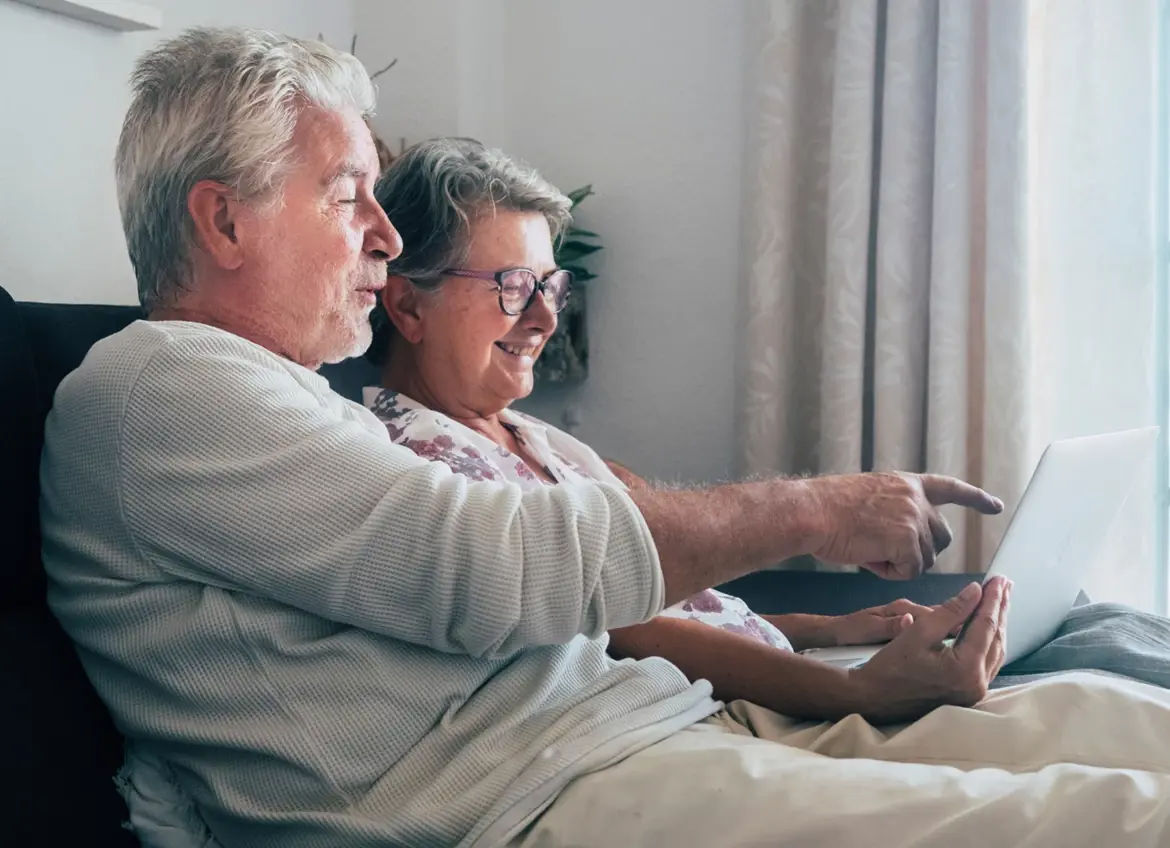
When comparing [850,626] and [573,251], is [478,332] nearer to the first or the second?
[850,626]

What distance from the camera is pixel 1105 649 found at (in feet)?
4.90

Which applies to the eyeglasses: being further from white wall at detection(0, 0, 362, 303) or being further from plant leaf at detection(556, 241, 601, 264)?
plant leaf at detection(556, 241, 601, 264)

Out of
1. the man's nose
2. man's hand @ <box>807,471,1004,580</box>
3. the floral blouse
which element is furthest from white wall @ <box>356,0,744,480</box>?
man's hand @ <box>807,471,1004,580</box>

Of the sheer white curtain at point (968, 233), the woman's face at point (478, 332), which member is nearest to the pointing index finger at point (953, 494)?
the woman's face at point (478, 332)

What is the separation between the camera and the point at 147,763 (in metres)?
1.15

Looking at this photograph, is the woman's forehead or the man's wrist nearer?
the man's wrist

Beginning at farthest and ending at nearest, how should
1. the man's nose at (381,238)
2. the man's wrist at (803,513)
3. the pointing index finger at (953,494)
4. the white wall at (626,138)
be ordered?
1. the white wall at (626,138)
2. the man's nose at (381,238)
3. the pointing index finger at (953,494)
4. the man's wrist at (803,513)

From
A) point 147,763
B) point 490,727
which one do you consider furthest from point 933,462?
point 147,763

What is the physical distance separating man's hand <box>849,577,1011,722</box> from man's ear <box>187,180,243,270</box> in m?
0.81

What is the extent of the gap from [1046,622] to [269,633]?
3.36 ft

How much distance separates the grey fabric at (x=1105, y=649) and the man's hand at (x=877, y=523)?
1.38 ft

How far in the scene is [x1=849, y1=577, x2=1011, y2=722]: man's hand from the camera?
126 centimetres

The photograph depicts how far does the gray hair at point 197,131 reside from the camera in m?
1.26

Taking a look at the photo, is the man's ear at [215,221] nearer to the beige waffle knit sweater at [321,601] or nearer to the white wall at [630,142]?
the beige waffle knit sweater at [321,601]
